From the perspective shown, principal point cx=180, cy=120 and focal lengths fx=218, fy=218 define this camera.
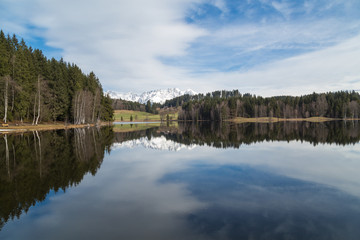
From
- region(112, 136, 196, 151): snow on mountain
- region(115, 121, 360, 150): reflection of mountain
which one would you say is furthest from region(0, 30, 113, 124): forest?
region(112, 136, 196, 151): snow on mountain

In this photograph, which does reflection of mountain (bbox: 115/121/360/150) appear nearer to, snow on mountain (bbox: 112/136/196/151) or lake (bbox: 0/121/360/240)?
snow on mountain (bbox: 112/136/196/151)

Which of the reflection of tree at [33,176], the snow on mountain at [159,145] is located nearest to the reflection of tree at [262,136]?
the snow on mountain at [159,145]

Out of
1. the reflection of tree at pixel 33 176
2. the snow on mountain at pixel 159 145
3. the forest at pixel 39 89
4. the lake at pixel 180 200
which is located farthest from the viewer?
the forest at pixel 39 89

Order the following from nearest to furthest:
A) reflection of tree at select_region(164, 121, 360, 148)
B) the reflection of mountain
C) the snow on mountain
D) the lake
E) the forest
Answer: the lake, the snow on mountain, the reflection of mountain, reflection of tree at select_region(164, 121, 360, 148), the forest

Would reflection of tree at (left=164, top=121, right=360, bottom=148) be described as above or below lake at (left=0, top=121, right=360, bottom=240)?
below

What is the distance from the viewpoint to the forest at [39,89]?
4950 cm

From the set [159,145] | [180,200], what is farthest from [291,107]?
[180,200]

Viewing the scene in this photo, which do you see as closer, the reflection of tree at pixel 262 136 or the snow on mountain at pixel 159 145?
the snow on mountain at pixel 159 145

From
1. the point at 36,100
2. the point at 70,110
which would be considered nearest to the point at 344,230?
the point at 36,100

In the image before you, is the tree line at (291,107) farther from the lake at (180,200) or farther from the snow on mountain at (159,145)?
the lake at (180,200)

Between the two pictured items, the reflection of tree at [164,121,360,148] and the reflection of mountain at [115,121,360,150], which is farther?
the reflection of tree at [164,121,360,148]

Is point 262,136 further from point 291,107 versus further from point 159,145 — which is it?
point 291,107

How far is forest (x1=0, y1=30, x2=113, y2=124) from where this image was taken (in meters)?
49.5

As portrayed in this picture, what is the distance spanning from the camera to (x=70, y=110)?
73.0 metres
